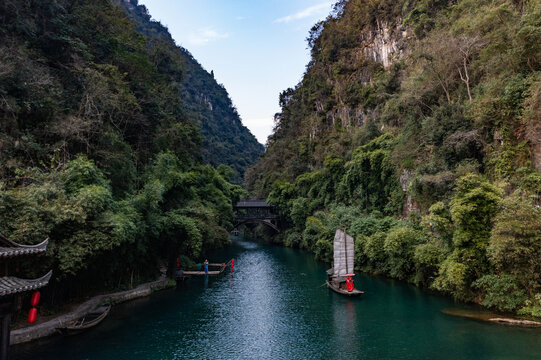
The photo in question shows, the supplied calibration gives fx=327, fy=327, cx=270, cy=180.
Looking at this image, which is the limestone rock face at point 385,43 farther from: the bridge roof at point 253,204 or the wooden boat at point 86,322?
the wooden boat at point 86,322

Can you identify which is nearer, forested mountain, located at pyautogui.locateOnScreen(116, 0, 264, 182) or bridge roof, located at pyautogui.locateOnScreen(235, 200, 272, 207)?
bridge roof, located at pyautogui.locateOnScreen(235, 200, 272, 207)

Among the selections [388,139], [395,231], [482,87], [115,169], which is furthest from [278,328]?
[388,139]

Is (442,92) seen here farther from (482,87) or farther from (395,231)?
(395,231)

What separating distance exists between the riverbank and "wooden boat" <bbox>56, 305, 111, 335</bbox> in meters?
0.34

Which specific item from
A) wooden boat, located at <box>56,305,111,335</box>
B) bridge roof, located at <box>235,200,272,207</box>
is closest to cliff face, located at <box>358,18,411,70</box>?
bridge roof, located at <box>235,200,272,207</box>

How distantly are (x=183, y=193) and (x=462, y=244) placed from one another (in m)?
16.9

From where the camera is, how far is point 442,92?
22641 millimetres

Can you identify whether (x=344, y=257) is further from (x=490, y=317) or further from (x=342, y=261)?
(x=490, y=317)

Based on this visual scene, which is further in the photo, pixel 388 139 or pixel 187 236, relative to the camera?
pixel 388 139

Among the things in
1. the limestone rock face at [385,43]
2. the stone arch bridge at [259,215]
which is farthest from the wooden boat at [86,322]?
the limestone rock face at [385,43]

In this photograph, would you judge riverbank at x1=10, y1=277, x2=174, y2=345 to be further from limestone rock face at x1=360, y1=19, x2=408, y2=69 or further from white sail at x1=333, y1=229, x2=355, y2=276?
limestone rock face at x1=360, y1=19, x2=408, y2=69

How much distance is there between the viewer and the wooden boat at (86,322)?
1142 cm

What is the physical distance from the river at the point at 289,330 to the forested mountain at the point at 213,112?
60.2 m

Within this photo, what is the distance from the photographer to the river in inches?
419
